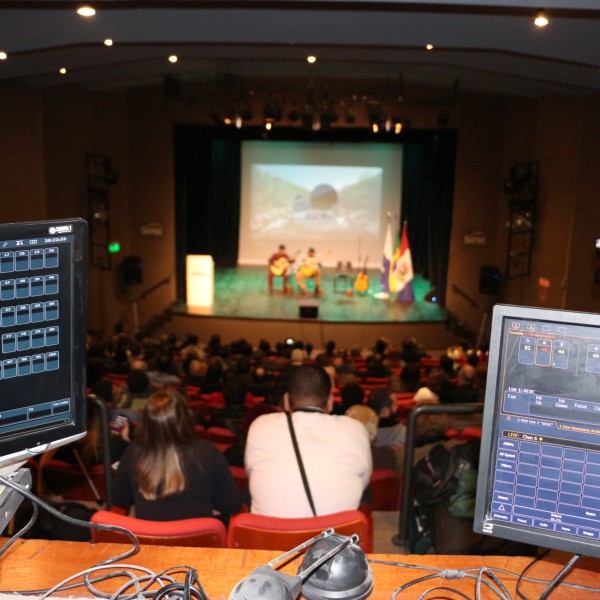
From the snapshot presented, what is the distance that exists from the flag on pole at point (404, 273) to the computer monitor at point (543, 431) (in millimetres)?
12626

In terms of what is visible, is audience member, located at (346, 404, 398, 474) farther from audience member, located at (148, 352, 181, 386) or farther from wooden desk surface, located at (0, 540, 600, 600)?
audience member, located at (148, 352, 181, 386)

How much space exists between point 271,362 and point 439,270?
21.4ft

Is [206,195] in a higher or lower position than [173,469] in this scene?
higher

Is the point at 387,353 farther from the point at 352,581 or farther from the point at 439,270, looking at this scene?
the point at 352,581

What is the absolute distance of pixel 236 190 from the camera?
1606 cm

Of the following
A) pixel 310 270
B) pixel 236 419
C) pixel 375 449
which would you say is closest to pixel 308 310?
pixel 310 270

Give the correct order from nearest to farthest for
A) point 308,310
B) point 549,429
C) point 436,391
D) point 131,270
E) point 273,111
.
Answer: point 549,429
point 436,391
point 273,111
point 308,310
point 131,270

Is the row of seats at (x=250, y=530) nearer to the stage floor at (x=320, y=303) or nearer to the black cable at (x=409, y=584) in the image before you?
the black cable at (x=409, y=584)

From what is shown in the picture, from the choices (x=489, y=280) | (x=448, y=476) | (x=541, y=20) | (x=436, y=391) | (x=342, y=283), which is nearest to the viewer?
(x=448, y=476)

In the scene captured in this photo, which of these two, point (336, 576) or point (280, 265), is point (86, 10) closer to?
point (336, 576)

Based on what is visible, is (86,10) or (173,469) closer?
(173,469)

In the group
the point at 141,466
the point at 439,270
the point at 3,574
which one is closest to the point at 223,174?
the point at 439,270

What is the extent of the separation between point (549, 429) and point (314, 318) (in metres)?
11.0

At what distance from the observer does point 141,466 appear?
2713mm
